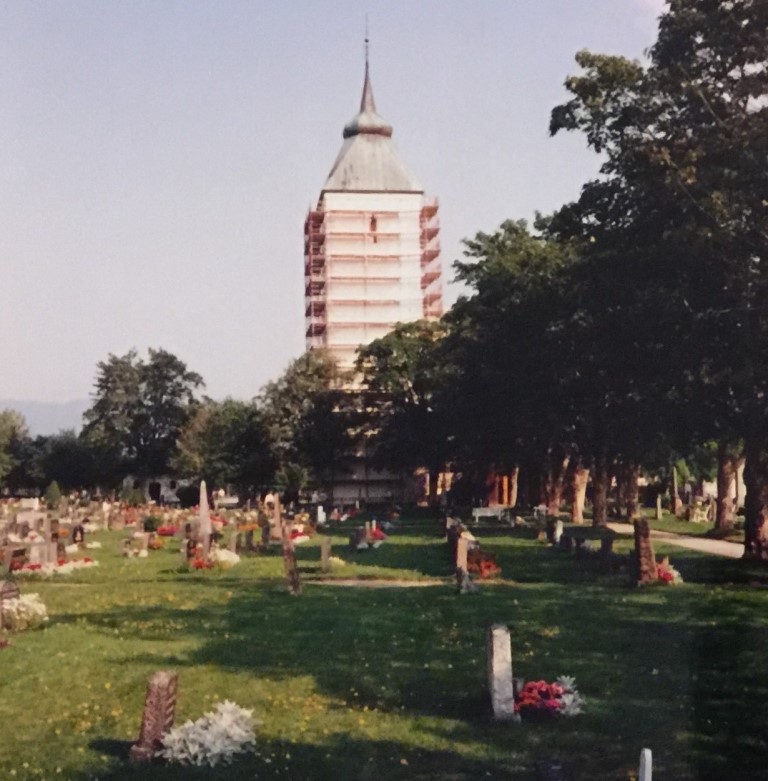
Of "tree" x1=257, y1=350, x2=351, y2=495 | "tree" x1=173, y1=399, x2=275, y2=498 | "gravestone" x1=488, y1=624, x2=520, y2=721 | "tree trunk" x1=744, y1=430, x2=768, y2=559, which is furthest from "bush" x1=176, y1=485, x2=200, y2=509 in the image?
"gravestone" x1=488, y1=624, x2=520, y2=721

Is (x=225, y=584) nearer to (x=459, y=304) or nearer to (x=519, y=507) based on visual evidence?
(x=459, y=304)

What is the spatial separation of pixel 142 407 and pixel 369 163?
3279cm

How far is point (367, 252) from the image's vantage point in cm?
10331

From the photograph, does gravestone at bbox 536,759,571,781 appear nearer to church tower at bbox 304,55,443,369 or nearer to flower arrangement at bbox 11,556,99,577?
flower arrangement at bbox 11,556,99,577

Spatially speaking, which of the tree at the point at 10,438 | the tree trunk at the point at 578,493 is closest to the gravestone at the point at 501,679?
the tree trunk at the point at 578,493

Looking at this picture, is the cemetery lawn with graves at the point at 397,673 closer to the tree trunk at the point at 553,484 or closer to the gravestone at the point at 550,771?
the gravestone at the point at 550,771

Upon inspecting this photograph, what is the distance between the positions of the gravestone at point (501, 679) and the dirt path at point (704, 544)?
2011 cm

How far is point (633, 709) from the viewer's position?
12023mm

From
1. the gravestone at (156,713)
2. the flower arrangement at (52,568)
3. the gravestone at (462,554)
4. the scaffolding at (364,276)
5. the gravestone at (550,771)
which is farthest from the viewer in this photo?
the scaffolding at (364,276)

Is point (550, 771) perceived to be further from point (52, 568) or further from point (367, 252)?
point (367, 252)

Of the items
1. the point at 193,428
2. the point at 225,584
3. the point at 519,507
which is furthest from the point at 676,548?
the point at 193,428

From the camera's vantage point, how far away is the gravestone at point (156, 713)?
10469mm

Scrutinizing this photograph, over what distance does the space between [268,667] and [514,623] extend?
4957 millimetres

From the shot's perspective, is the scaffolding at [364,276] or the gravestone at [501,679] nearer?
the gravestone at [501,679]
